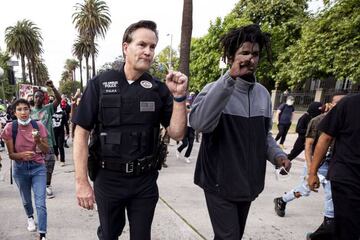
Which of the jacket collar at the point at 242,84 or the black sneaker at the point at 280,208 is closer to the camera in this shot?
the jacket collar at the point at 242,84

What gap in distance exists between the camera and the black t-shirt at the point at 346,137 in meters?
2.18

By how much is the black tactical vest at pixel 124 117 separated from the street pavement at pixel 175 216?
1690 mm

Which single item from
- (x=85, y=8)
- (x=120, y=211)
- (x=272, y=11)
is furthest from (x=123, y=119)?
(x=85, y=8)

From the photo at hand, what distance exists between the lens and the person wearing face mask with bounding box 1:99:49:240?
124 inches

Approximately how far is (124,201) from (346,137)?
1743 millimetres

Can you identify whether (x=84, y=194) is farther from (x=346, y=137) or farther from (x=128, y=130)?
(x=346, y=137)

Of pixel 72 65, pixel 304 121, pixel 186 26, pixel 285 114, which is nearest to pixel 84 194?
pixel 304 121

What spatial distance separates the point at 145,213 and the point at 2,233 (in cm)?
229

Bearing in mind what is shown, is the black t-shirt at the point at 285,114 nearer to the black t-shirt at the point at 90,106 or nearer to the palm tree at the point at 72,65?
the black t-shirt at the point at 90,106

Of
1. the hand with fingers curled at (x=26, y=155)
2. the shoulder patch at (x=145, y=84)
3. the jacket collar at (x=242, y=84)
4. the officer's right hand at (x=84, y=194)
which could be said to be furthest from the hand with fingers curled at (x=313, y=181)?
the hand with fingers curled at (x=26, y=155)

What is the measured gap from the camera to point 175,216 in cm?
393

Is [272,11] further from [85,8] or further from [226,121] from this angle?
[226,121]

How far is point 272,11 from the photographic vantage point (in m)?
24.6

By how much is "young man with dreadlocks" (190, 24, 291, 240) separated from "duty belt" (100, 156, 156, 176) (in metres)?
0.43
